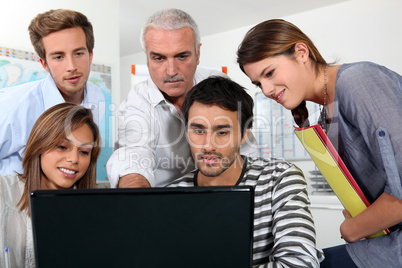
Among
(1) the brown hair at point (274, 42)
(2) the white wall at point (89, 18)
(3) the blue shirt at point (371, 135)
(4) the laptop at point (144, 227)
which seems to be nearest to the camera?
(4) the laptop at point (144, 227)

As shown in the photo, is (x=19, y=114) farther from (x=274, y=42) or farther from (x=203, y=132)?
(x=274, y=42)

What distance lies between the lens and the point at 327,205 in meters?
3.11

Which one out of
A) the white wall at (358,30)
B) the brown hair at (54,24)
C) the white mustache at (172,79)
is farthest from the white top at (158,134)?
the white wall at (358,30)

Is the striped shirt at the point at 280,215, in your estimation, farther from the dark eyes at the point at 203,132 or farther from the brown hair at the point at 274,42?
the brown hair at the point at 274,42

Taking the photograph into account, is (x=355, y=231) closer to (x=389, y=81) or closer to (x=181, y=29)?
(x=389, y=81)

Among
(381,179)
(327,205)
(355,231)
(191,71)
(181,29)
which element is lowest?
(327,205)

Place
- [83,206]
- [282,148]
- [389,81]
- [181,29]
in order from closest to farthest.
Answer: [83,206] → [389,81] → [181,29] → [282,148]

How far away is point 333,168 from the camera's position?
853 mm

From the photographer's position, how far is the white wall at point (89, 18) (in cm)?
204

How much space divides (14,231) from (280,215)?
0.80 m

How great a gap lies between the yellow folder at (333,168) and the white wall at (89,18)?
181cm

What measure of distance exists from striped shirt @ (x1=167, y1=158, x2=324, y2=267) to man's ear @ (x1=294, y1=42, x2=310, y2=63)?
31 centimetres

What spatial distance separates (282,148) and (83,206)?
315 centimetres

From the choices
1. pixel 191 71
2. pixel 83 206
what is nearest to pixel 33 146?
pixel 191 71
